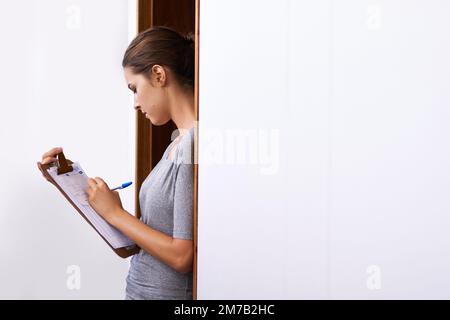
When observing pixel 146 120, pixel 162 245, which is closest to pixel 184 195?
pixel 162 245

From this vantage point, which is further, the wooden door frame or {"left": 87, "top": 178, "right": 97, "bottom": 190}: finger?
the wooden door frame

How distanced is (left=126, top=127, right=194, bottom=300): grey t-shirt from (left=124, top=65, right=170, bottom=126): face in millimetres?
114

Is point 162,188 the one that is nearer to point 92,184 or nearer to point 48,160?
point 92,184

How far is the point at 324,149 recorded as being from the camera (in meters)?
1.10

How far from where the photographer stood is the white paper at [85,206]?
1267 millimetres

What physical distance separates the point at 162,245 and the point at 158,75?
1.51 ft

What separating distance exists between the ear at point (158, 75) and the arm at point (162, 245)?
38 cm

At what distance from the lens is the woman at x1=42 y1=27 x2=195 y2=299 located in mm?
1214

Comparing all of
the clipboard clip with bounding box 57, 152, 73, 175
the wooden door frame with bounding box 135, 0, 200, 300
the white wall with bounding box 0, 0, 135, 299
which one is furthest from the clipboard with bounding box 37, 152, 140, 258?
the white wall with bounding box 0, 0, 135, 299

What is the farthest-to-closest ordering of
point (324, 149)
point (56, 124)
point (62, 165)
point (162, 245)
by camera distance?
point (56, 124) → point (62, 165) → point (162, 245) → point (324, 149)

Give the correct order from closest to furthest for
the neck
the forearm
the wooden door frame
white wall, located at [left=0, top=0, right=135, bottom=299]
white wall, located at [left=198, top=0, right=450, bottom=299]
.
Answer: white wall, located at [left=198, top=0, right=450, bottom=299]
the forearm
the neck
the wooden door frame
white wall, located at [left=0, top=0, right=135, bottom=299]

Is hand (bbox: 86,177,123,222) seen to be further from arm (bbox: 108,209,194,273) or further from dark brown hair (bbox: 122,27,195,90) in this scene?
dark brown hair (bbox: 122,27,195,90)

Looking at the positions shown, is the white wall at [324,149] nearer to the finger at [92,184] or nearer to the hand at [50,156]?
the finger at [92,184]

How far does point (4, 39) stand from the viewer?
76.9 inches
